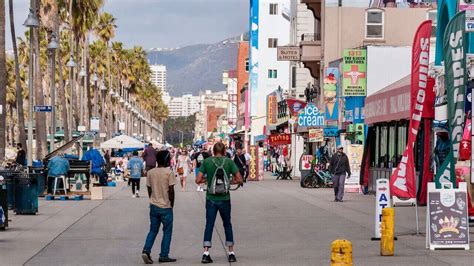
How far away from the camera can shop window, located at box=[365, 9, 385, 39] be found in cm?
5783

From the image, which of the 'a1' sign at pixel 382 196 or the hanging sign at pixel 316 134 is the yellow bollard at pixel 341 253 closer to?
the 'a1' sign at pixel 382 196

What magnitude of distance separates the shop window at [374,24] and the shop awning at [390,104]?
16.9 meters

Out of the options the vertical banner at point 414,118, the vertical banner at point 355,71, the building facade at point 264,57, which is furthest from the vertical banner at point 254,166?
the building facade at point 264,57

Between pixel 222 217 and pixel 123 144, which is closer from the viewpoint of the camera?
pixel 222 217

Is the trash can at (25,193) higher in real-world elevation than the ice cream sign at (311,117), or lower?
lower

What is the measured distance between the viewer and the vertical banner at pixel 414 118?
20.9m

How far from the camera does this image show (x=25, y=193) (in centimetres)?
2714

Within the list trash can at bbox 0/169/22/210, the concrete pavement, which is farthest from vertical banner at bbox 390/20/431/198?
trash can at bbox 0/169/22/210

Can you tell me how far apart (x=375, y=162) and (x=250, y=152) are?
1934 cm

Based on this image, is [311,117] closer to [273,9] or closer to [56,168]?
[56,168]

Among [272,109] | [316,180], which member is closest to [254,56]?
[272,109]

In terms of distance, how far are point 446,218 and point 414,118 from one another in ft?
11.6

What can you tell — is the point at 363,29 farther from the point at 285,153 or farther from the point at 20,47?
the point at 20,47

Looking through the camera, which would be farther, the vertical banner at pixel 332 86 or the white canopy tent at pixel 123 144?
the white canopy tent at pixel 123 144
